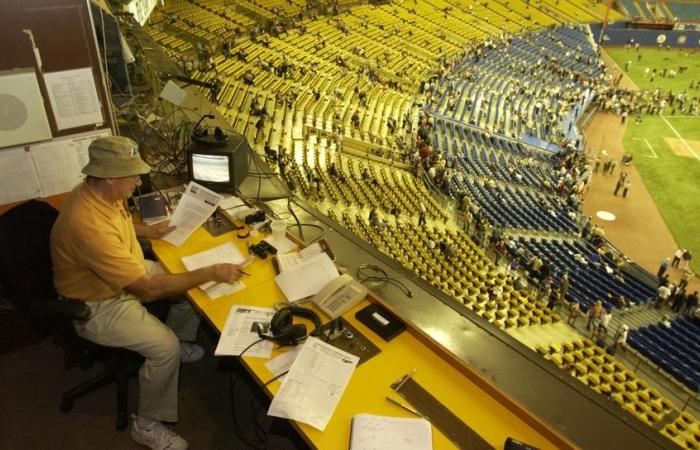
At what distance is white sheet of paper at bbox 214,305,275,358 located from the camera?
9.12 feet

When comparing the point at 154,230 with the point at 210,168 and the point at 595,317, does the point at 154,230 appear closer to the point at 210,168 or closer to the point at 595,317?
the point at 210,168

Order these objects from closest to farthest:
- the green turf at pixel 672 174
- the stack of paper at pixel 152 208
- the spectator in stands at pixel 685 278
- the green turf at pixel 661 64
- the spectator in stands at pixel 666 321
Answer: the stack of paper at pixel 152 208, the spectator in stands at pixel 666 321, the spectator in stands at pixel 685 278, the green turf at pixel 672 174, the green turf at pixel 661 64

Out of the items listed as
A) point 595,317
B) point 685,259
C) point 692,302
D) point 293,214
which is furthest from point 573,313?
point 293,214

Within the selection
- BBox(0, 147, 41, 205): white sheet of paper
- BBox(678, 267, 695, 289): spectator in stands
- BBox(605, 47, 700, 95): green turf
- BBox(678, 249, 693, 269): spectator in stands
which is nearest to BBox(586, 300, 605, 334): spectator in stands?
BBox(678, 267, 695, 289): spectator in stands

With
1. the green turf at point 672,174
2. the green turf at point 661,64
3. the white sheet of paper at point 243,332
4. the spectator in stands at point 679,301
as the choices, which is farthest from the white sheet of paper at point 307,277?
the green turf at point 661,64

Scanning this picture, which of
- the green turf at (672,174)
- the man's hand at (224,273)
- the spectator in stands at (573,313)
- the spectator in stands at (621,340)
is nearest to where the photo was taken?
the man's hand at (224,273)

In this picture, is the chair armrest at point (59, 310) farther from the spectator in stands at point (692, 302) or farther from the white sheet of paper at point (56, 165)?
the spectator in stands at point (692, 302)

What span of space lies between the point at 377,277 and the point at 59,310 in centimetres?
209

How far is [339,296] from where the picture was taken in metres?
3.17

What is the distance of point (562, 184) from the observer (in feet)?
62.0

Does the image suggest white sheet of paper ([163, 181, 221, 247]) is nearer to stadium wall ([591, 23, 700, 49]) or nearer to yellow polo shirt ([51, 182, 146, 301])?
yellow polo shirt ([51, 182, 146, 301])

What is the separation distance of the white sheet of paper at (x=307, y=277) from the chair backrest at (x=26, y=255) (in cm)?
146

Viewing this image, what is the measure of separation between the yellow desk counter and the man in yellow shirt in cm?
31

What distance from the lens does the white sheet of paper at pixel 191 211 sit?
3.89m
